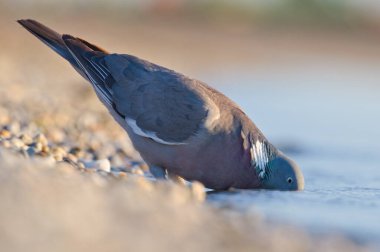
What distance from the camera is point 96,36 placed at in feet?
76.8

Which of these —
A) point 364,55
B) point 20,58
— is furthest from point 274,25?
point 20,58

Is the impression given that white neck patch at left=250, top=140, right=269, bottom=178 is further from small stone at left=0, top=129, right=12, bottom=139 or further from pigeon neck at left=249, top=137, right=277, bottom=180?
small stone at left=0, top=129, right=12, bottom=139

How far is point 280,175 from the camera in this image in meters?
6.40

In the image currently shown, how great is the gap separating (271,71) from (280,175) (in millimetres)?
16706

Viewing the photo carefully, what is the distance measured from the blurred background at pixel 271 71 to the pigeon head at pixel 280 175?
198 millimetres

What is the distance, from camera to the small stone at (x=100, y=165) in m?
6.68

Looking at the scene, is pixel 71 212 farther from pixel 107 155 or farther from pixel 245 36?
pixel 245 36

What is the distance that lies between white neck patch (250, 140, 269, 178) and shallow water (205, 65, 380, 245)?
0.18 meters

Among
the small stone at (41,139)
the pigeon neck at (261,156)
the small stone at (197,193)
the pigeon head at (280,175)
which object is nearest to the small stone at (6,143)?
the small stone at (41,139)

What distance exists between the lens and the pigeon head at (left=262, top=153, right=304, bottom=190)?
6.40 meters

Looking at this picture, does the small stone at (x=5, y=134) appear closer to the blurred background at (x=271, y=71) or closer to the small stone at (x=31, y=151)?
the small stone at (x=31, y=151)

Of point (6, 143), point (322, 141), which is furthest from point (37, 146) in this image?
point (322, 141)

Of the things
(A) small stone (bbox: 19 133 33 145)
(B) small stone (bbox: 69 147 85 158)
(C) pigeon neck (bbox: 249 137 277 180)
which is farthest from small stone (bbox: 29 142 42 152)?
(C) pigeon neck (bbox: 249 137 277 180)

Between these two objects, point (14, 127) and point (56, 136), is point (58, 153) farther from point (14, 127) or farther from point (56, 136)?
point (56, 136)
